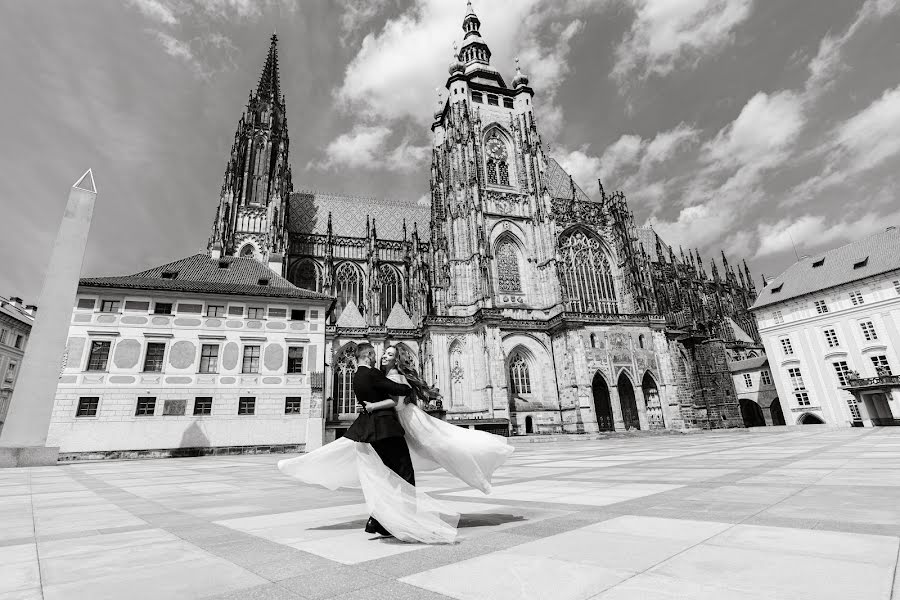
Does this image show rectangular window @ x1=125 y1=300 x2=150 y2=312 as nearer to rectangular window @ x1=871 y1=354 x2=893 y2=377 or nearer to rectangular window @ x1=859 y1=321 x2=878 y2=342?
rectangular window @ x1=871 y1=354 x2=893 y2=377

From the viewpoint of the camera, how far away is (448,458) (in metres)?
3.93

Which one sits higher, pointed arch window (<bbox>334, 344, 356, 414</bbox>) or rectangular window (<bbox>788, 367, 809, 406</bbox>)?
pointed arch window (<bbox>334, 344, 356, 414</bbox>)

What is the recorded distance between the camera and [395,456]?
12.4 ft

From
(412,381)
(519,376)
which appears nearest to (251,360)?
(519,376)

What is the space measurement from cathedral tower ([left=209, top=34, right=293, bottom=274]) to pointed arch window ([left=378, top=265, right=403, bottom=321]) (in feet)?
31.2

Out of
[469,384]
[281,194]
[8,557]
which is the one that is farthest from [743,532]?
[281,194]

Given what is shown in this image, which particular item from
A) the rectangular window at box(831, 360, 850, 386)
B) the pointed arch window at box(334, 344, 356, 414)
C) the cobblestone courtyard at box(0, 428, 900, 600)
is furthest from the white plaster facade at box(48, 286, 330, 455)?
the rectangular window at box(831, 360, 850, 386)

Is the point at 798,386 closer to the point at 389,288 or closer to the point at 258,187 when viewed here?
the point at 389,288

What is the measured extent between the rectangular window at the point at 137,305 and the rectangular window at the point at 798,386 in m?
42.0

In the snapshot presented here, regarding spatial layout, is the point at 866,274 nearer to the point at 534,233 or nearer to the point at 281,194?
the point at 534,233

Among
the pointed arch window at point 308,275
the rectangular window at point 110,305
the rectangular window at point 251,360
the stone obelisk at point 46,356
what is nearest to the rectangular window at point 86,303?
the rectangular window at point 110,305

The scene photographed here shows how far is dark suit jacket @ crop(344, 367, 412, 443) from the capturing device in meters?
3.71

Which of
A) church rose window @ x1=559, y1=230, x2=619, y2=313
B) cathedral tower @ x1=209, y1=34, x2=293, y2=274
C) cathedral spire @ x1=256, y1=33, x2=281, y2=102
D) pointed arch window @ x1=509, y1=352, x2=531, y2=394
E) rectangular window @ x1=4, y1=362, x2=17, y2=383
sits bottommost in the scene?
pointed arch window @ x1=509, y1=352, x2=531, y2=394

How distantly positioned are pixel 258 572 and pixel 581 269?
37826 mm
